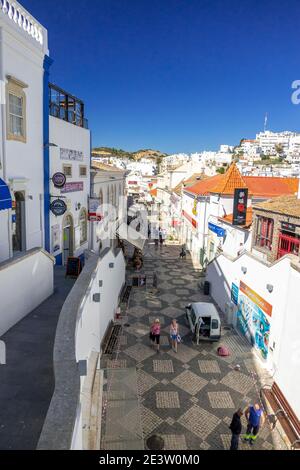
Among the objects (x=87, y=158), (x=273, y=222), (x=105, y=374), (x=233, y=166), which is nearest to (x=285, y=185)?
(x=233, y=166)

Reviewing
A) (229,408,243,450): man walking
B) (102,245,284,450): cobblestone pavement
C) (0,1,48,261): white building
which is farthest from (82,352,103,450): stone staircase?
(0,1,48,261): white building

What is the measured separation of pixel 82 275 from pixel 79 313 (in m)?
2.27

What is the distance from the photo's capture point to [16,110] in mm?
11195

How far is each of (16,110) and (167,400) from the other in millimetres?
11579

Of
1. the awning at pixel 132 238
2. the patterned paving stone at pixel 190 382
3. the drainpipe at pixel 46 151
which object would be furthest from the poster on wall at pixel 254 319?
the awning at pixel 132 238

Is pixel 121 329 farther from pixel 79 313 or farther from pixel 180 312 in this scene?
pixel 79 313

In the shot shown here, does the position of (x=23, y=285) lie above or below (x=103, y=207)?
below

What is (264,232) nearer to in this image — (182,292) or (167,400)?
(182,292)

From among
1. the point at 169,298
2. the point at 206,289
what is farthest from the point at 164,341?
the point at 206,289

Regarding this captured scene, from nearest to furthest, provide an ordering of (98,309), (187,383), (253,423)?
1. (253,423)
2. (98,309)
3. (187,383)

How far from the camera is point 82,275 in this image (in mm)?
10133

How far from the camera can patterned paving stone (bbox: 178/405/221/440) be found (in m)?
10.3

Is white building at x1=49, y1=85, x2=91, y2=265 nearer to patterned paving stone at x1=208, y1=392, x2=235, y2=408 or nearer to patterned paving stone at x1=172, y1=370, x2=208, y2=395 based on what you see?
patterned paving stone at x1=172, y1=370, x2=208, y2=395
